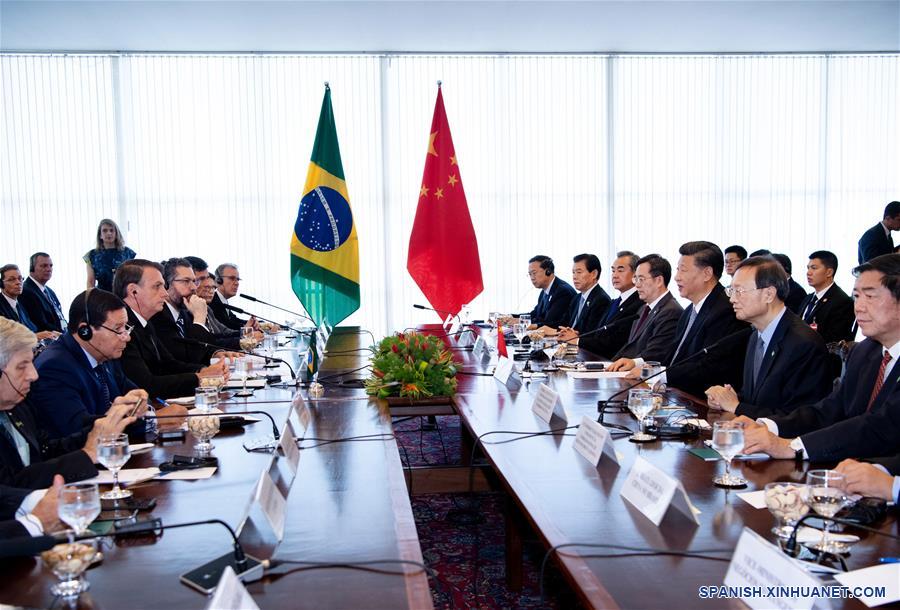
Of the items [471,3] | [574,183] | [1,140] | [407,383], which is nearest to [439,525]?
[407,383]

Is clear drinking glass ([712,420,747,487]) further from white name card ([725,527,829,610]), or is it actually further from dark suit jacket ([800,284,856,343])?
dark suit jacket ([800,284,856,343])

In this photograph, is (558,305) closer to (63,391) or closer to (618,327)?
(618,327)

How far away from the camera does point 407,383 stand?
3.32m

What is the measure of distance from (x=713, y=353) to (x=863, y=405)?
4.22 feet

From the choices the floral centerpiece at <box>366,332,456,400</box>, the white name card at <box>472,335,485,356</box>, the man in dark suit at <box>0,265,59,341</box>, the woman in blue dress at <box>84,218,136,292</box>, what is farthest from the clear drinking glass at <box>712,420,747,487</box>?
the woman in blue dress at <box>84,218,136,292</box>

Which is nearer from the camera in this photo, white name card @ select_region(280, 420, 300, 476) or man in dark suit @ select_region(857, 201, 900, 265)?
white name card @ select_region(280, 420, 300, 476)

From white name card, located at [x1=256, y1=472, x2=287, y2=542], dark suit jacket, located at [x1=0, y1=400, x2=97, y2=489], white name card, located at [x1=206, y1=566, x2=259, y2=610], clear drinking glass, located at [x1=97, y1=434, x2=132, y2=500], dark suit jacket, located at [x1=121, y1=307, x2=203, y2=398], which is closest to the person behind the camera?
white name card, located at [x1=206, y1=566, x2=259, y2=610]

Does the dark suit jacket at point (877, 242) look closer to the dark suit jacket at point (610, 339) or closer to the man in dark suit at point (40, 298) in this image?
the dark suit jacket at point (610, 339)

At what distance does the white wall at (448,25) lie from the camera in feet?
22.8

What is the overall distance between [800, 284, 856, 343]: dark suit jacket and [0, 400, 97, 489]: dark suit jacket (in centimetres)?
520

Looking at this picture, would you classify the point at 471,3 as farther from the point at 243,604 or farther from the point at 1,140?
the point at 243,604

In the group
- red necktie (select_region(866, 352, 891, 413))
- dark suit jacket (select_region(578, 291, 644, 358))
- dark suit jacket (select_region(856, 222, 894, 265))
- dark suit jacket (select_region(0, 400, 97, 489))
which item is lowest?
dark suit jacket (select_region(578, 291, 644, 358))

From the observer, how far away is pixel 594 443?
218 cm

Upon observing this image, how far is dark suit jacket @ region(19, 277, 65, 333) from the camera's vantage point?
7277 millimetres
